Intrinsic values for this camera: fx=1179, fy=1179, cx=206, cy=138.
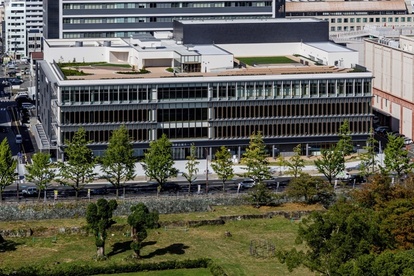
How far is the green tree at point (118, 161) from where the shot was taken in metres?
121

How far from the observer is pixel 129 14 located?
178250 mm

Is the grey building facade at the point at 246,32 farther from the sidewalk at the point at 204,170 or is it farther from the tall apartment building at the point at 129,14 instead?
the sidewalk at the point at 204,170

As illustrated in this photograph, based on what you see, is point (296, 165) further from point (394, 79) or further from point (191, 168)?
point (394, 79)

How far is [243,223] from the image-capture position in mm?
112375

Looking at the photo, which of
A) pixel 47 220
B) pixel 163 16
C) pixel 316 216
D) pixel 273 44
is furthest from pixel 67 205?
pixel 163 16

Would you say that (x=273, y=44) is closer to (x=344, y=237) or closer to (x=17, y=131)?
(x=17, y=131)

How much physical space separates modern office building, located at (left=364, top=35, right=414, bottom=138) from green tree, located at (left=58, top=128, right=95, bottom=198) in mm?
47655

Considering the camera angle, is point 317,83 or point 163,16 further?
point 163,16

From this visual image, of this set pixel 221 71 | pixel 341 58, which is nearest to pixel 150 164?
pixel 221 71

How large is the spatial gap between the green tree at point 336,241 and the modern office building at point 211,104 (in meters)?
49.2

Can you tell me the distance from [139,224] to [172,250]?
172 inches

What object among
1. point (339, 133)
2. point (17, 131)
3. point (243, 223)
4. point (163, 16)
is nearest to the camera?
point (243, 223)

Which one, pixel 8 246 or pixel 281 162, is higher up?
pixel 281 162

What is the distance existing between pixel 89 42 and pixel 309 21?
30.6 meters
